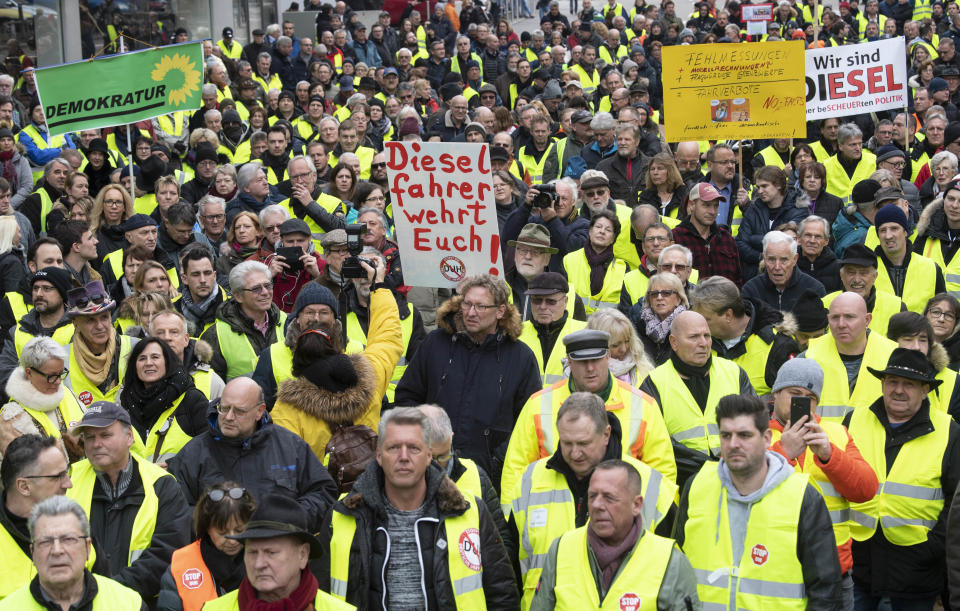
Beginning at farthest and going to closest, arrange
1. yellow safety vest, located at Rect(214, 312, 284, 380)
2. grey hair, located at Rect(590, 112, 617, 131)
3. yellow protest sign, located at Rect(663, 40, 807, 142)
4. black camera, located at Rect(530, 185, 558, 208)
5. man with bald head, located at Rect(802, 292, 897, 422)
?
grey hair, located at Rect(590, 112, 617, 131) < yellow protest sign, located at Rect(663, 40, 807, 142) < black camera, located at Rect(530, 185, 558, 208) < yellow safety vest, located at Rect(214, 312, 284, 380) < man with bald head, located at Rect(802, 292, 897, 422)

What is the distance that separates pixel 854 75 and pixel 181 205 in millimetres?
7284

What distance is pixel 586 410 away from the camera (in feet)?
17.7

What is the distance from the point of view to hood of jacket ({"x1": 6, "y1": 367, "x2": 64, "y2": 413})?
6582mm

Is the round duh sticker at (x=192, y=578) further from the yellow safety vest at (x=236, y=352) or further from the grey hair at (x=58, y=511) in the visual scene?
the yellow safety vest at (x=236, y=352)

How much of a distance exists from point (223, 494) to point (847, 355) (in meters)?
3.68

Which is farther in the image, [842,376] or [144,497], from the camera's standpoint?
[842,376]

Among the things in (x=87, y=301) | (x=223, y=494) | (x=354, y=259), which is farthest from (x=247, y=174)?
(x=223, y=494)

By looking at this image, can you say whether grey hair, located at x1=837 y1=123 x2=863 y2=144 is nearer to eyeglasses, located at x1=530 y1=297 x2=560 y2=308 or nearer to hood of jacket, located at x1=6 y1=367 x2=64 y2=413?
eyeglasses, located at x1=530 y1=297 x2=560 y2=308

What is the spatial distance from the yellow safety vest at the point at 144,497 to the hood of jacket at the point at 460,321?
1.80 metres

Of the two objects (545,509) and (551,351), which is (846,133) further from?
(545,509)

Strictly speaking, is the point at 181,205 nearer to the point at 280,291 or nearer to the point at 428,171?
the point at 280,291

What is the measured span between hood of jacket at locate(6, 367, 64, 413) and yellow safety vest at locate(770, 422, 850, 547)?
12.0 ft

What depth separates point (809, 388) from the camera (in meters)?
5.92

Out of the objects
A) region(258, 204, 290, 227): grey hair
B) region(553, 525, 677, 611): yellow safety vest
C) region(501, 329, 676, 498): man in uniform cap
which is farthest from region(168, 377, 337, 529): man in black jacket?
region(258, 204, 290, 227): grey hair
